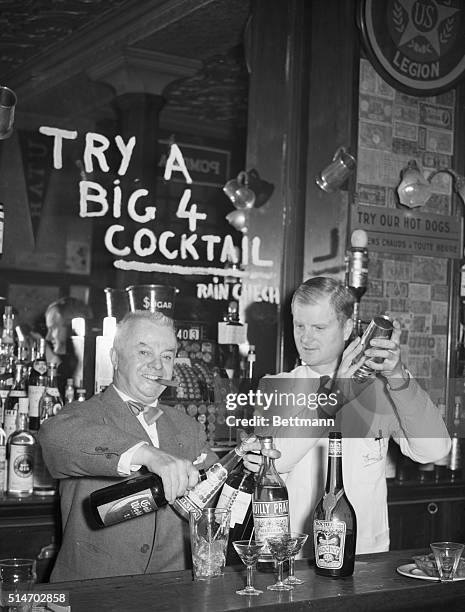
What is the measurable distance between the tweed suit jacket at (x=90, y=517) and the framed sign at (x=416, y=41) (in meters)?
2.46

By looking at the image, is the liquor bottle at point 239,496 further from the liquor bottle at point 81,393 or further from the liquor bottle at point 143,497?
the liquor bottle at point 81,393

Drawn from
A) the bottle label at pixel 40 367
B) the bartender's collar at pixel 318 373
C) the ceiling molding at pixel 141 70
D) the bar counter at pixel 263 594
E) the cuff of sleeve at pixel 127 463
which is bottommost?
the bar counter at pixel 263 594

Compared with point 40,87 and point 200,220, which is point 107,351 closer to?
point 200,220

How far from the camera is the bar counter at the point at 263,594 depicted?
6.58 feet

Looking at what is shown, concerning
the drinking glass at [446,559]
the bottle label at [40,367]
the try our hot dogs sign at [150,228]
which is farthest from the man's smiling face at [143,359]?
the try our hot dogs sign at [150,228]

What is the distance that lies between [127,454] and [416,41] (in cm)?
298

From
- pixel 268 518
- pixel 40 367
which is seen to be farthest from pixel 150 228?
pixel 268 518

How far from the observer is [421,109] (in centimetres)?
466

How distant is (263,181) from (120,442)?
2336 mm

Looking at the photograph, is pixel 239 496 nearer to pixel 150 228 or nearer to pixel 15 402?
pixel 15 402

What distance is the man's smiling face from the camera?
2857mm

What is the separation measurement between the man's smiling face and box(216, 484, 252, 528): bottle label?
45cm

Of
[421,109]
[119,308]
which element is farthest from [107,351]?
[421,109]

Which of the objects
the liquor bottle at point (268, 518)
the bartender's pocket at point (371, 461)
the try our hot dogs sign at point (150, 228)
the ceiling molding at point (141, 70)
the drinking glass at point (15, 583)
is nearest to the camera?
the drinking glass at point (15, 583)
